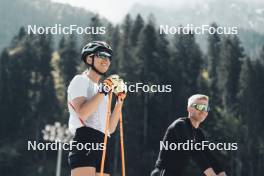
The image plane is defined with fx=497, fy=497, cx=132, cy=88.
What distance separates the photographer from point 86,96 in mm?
4594

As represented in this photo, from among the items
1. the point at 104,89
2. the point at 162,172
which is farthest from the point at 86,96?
the point at 162,172

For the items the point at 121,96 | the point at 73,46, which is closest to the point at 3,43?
the point at 73,46

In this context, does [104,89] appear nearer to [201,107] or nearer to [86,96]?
[86,96]

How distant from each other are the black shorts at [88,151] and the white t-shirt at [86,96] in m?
0.06

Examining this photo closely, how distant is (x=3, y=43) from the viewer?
651ft

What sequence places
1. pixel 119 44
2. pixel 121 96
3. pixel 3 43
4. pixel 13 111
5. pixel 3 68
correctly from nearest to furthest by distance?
pixel 121 96
pixel 13 111
pixel 3 68
pixel 119 44
pixel 3 43

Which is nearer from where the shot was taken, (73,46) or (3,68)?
(3,68)

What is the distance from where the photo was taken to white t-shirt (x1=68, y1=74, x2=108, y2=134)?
4.57 m

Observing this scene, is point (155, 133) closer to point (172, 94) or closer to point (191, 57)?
point (172, 94)

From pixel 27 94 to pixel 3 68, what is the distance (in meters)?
5.00

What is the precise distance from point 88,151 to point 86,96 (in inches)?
20.2

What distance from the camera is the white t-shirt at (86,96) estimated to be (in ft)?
15.0

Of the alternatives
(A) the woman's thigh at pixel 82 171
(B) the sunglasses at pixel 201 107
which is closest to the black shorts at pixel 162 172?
(B) the sunglasses at pixel 201 107

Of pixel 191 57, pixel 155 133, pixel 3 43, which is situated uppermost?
pixel 3 43
